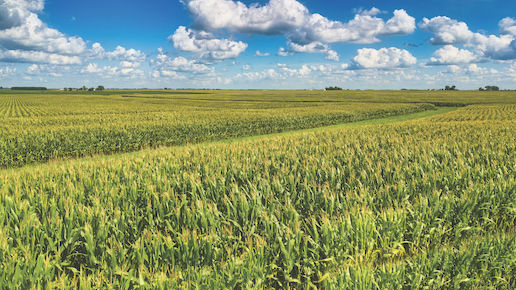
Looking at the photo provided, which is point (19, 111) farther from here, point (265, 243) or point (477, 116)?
point (477, 116)

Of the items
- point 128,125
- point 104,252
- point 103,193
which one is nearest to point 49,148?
point 128,125

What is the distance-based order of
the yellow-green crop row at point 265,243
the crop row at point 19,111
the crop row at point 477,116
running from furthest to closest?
the crop row at point 19,111 < the crop row at point 477,116 < the yellow-green crop row at point 265,243

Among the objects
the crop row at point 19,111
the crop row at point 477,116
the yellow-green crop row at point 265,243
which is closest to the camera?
the yellow-green crop row at point 265,243

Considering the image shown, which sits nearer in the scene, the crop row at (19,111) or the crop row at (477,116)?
the crop row at (477,116)

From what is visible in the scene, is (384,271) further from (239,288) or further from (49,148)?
(49,148)

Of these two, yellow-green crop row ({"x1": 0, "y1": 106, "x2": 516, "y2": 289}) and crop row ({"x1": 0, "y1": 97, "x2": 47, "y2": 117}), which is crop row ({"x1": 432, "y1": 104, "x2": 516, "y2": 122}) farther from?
crop row ({"x1": 0, "y1": 97, "x2": 47, "y2": 117})

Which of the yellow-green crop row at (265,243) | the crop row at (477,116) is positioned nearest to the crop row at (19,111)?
the yellow-green crop row at (265,243)

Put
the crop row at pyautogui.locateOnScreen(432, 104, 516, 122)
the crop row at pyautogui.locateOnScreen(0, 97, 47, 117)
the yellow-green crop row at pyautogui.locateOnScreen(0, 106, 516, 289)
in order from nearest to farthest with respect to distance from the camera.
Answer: the yellow-green crop row at pyautogui.locateOnScreen(0, 106, 516, 289) → the crop row at pyautogui.locateOnScreen(432, 104, 516, 122) → the crop row at pyautogui.locateOnScreen(0, 97, 47, 117)

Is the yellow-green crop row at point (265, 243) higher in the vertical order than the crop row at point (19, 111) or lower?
lower

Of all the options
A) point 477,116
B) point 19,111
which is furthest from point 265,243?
point 19,111

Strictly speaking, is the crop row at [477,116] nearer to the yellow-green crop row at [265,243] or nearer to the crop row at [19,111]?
the yellow-green crop row at [265,243]

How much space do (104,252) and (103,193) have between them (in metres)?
2.32

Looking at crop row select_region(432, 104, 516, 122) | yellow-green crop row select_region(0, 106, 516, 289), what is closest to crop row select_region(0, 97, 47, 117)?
yellow-green crop row select_region(0, 106, 516, 289)

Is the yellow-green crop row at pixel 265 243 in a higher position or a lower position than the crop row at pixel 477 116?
lower
